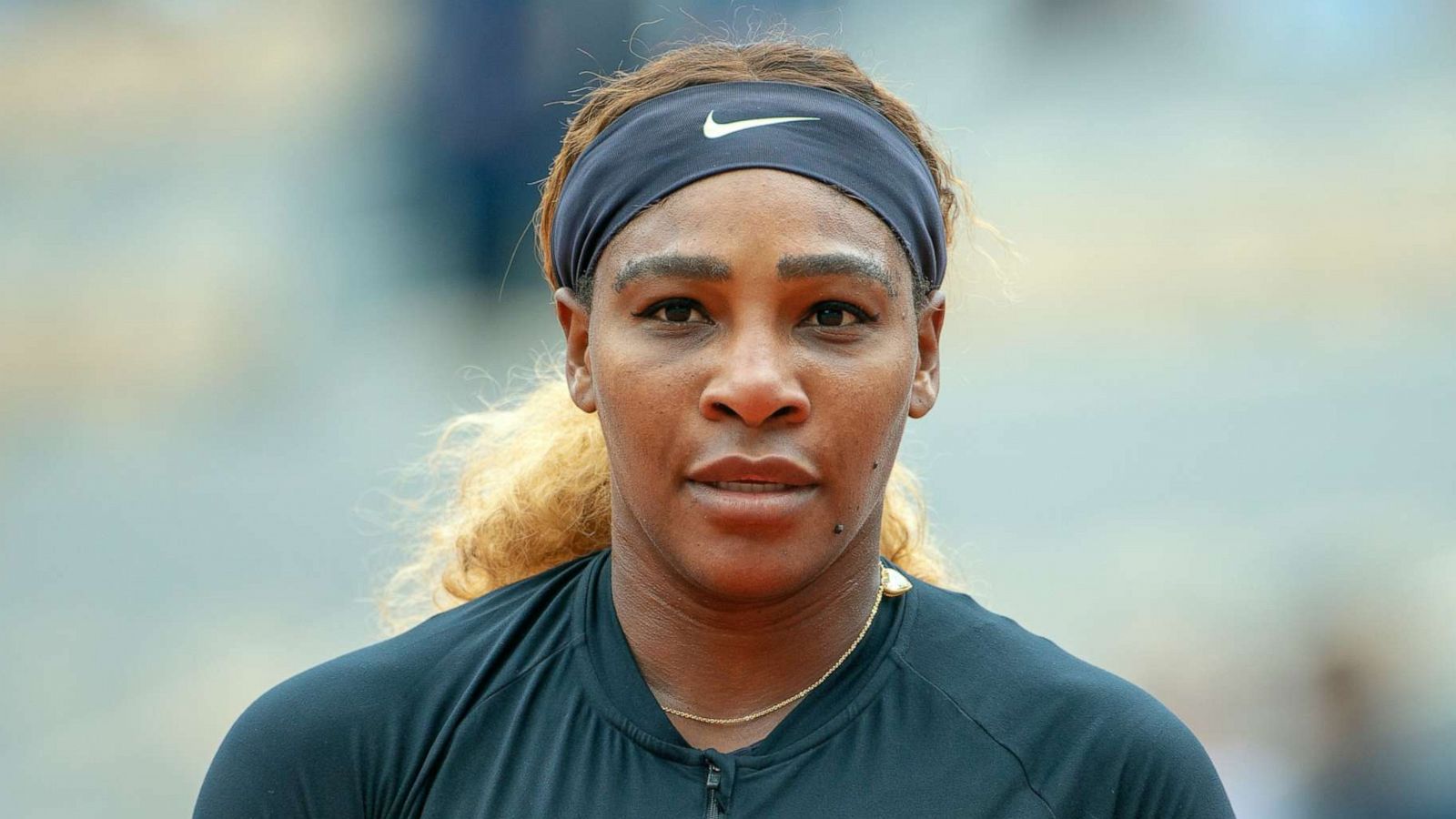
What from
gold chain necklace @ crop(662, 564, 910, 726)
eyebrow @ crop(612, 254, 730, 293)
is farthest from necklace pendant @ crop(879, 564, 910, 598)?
eyebrow @ crop(612, 254, 730, 293)

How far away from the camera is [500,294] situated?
6.23 meters

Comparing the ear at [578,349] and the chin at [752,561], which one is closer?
the chin at [752,561]

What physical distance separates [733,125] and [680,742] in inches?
32.8

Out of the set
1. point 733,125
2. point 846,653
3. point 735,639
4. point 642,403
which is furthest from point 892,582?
point 733,125

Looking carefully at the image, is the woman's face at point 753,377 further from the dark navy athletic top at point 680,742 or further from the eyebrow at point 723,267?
the dark navy athletic top at point 680,742

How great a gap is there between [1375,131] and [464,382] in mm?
3487

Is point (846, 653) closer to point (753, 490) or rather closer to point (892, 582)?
point (892, 582)

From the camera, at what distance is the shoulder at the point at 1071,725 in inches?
85.4

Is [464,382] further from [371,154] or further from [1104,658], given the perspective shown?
[1104,658]

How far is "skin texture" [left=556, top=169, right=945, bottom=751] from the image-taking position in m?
2.23

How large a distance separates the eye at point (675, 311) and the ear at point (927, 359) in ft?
1.28

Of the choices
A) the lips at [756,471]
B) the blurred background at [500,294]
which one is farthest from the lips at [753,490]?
the blurred background at [500,294]

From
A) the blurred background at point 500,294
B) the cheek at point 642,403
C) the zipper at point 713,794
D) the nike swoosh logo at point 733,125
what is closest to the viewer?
the zipper at point 713,794

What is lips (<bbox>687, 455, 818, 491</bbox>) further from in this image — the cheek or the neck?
the neck
